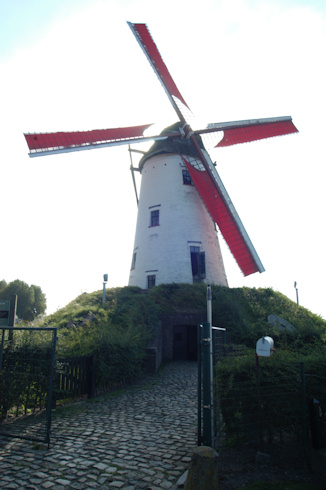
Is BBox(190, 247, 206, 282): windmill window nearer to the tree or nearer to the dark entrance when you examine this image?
the dark entrance

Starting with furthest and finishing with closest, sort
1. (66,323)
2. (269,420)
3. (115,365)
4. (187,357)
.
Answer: (187,357) < (66,323) < (115,365) < (269,420)

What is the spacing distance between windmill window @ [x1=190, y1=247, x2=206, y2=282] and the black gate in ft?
43.0

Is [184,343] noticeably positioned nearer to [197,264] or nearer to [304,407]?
[197,264]

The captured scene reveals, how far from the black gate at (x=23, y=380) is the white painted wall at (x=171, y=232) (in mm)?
12186

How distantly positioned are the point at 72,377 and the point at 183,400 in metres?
3.09

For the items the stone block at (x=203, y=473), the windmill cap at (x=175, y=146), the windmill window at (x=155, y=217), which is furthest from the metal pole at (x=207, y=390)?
the windmill cap at (x=175, y=146)

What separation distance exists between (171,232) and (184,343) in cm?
675

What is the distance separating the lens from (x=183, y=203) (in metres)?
21.6

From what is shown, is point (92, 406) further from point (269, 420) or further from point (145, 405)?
point (269, 420)

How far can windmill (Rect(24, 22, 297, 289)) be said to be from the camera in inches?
742

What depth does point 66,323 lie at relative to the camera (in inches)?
607

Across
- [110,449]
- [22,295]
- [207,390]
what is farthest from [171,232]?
[22,295]

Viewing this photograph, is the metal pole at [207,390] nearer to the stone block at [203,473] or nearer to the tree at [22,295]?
the stone block at [203,473]

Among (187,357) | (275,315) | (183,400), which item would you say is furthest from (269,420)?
(187,357)
